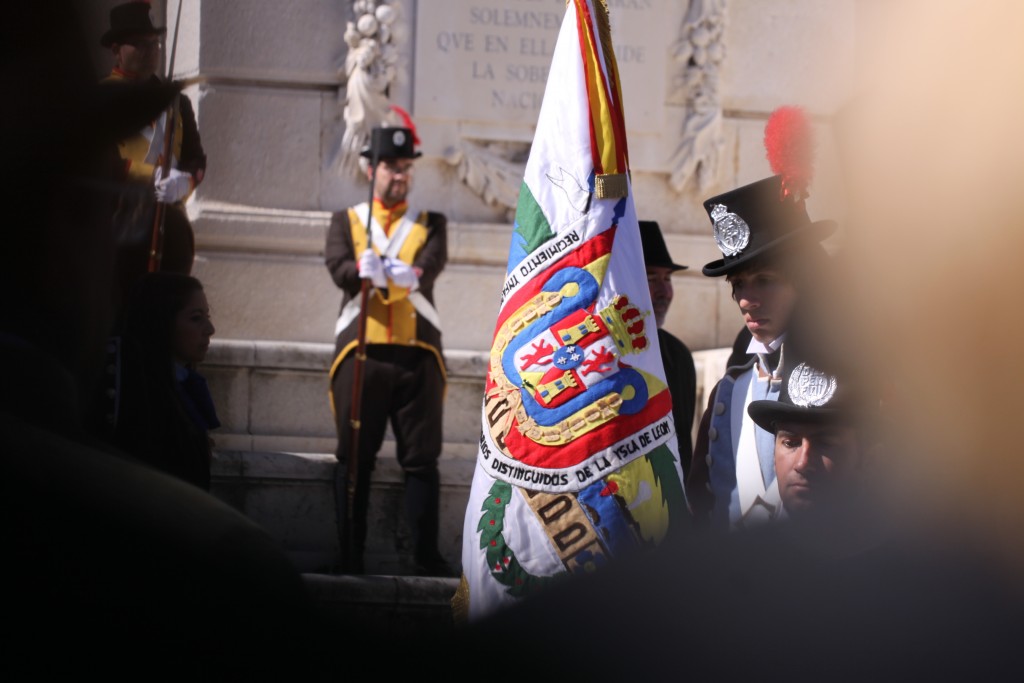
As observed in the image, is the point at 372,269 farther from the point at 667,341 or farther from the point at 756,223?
the point at 756,223

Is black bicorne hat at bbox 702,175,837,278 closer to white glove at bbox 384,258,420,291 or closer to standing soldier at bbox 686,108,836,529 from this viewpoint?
standing soldier at bbox 686,108,836,529

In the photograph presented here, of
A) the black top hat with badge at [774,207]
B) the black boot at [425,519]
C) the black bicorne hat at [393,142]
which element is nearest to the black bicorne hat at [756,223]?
the black top hat with badge at [774,207]

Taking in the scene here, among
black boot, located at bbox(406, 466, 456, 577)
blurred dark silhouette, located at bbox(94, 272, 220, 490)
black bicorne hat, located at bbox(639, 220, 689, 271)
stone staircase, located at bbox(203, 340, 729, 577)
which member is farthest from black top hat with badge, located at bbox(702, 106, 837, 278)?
stone staircase, located at bbox(203, 340, 729, 577)

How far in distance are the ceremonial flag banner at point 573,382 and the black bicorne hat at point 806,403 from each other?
233 mm

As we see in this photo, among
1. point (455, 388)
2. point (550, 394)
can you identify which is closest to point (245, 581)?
point (550, 394)

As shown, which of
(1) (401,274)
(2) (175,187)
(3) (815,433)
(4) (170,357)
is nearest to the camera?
(3) (815,433)

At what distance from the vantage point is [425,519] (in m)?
6.00

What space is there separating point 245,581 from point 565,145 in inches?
102

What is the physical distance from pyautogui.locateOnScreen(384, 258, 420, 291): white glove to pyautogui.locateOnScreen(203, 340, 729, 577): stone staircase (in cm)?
99

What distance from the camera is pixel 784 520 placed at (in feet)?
2.82

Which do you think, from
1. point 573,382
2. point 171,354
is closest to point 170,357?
point 171,354

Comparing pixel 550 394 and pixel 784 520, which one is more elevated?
pixel 784 520

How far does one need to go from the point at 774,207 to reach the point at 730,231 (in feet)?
0.44

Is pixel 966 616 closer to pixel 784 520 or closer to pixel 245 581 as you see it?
pixel 784 520
